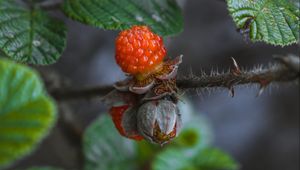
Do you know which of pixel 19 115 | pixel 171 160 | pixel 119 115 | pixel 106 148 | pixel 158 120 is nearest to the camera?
pixel 19 115

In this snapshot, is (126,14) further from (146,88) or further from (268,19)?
(268,19)

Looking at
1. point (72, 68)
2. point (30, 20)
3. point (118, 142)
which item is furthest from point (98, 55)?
point (30, 20)

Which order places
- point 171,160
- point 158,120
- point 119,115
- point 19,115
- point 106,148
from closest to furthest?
point 19,115 → point 158,120 → point 119,115 → point 171,160 → point 106,148

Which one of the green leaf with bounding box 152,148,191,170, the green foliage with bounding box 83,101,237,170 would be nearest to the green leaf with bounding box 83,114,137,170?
the green foliage with bounding box 83,101,237,170

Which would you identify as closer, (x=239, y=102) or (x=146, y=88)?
(x=146, y=88)

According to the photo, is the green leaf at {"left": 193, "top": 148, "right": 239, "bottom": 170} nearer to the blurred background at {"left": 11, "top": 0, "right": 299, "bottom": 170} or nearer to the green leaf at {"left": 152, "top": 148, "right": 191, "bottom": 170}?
the green leaf at {"left": 152, "top": 148, "right": 191, "bottom": 170}

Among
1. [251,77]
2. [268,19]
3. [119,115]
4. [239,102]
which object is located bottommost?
[239,102]

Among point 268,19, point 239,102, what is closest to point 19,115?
point 268,19
